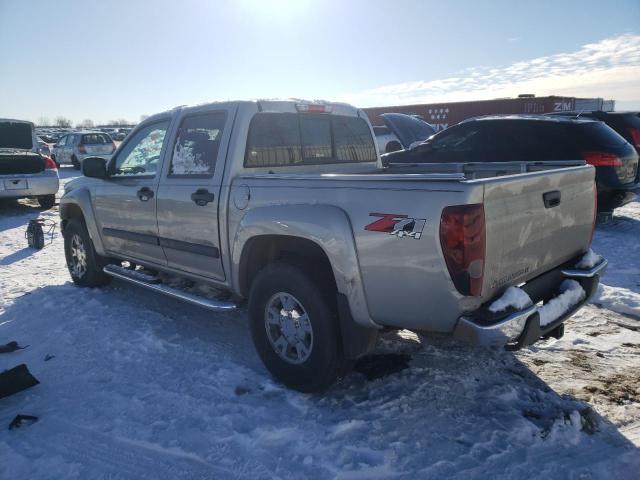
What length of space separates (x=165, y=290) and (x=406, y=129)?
789 centimetres

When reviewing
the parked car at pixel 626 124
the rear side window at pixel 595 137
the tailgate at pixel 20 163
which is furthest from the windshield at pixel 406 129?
the tailgate at pixel 20 163

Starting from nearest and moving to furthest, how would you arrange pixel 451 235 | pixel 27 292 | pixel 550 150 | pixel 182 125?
pixel 451 235
pixel 182 125
pixel 27 292
pixel 550 150

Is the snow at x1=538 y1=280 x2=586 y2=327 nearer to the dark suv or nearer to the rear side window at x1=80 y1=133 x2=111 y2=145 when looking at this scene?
the dark suv

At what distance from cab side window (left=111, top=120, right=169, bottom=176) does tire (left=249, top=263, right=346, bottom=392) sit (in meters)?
1.85

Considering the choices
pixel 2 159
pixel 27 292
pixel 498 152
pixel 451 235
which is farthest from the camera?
pixel 2 159

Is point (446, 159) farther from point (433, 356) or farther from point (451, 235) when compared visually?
point (451, 235)

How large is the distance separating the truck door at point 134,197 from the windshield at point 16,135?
756 centimetres

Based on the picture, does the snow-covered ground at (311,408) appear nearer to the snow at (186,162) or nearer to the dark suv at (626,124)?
the snow at (186,162)

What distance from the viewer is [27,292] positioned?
5527 millimetres

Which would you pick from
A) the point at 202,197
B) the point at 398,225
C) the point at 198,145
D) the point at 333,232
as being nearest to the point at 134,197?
the point at 198,145

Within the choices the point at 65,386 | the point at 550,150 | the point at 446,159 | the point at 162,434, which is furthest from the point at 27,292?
the point at 550,150

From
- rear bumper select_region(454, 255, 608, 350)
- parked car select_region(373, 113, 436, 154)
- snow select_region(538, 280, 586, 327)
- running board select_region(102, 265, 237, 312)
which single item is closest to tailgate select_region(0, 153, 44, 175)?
running board select_region(102, 265, 237, 312)

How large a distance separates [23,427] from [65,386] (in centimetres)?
49

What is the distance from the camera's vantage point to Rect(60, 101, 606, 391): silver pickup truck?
2.52 meters
